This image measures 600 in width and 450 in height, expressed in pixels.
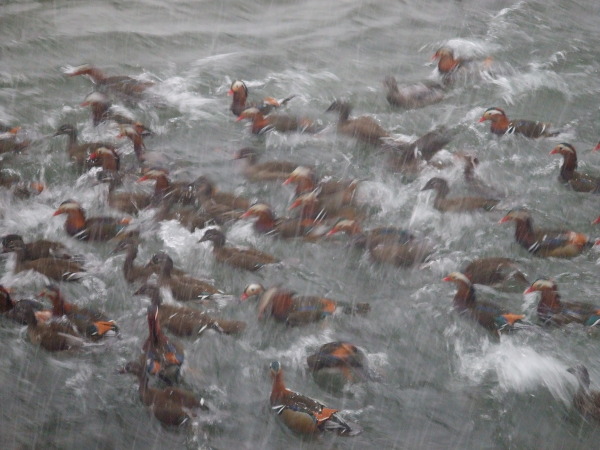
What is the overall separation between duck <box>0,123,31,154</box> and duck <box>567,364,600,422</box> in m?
5.41

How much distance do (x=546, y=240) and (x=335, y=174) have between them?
6.95ft

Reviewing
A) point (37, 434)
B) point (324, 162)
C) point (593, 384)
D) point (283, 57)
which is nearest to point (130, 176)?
point (324, 162)

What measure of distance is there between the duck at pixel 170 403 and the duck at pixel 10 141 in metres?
3.40

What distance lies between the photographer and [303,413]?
454 cm

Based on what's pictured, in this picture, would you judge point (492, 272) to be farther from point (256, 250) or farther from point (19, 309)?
point (19, 309)

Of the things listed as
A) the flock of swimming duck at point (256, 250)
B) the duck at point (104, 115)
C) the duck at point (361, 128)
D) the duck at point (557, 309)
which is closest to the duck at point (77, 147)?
the flock of swimming duck at point (256, 250)

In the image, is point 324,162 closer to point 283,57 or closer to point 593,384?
point 283,57

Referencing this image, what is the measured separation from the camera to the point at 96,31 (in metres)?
10.0

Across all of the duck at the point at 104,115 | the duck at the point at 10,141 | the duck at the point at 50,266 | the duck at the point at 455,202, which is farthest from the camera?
the duck at the point at 104,115

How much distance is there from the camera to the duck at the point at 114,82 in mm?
8156

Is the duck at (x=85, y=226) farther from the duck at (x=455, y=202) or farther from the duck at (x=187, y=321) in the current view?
the duck at (x=455, y=202)

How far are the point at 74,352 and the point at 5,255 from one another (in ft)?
4.29

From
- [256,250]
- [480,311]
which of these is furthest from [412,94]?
[480,311]

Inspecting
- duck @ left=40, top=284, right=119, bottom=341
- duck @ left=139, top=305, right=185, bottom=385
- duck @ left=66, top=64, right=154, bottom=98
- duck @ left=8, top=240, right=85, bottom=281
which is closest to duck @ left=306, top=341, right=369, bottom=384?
duck @ left=139, top=305, right=185, bottom=385
